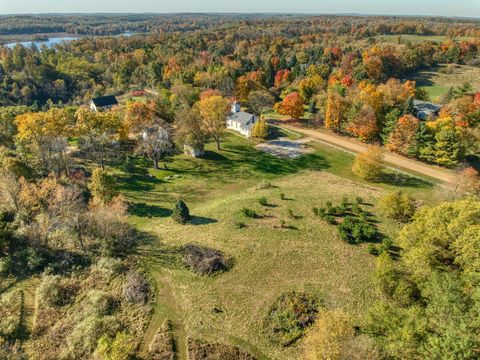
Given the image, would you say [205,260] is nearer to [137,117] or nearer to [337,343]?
[337,343]

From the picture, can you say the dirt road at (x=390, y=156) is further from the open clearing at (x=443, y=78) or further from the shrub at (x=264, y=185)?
the open clearing at (x=443, y=78)

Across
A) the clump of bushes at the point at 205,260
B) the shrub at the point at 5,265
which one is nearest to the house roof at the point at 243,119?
the clump of bushes at the point at 205,260

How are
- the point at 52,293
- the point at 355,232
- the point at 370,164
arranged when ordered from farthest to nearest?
the point at 370,164
the point at 355,232
the point at 52,293

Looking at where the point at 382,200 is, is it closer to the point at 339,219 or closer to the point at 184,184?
the point at 339,219

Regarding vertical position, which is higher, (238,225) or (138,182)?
(238,225)

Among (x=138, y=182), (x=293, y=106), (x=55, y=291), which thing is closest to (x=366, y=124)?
(x=293, y=106)

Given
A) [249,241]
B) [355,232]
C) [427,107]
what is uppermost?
[427,107]

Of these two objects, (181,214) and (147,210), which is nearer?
(181,214)
